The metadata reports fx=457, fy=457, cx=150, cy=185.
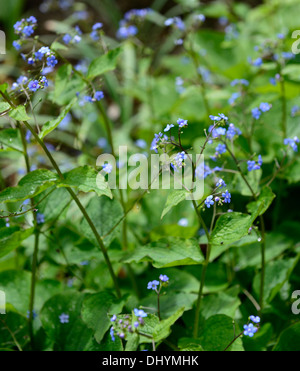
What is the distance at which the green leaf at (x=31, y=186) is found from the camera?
170 cm

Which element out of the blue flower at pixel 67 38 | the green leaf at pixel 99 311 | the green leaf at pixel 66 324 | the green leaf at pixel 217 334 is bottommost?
the green leaf at pixel 66 324

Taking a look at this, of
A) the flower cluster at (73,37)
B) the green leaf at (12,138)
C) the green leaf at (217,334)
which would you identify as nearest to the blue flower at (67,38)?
the flower cluster at (73,37)

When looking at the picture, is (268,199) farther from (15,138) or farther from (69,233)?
(69,233)

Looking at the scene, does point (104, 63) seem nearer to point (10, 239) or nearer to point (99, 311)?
point (10, 239)

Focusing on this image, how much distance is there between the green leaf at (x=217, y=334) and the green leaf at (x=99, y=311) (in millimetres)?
387

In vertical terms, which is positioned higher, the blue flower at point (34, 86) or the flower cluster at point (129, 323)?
the blue flower at point (34, 86)

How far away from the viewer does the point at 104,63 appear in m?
2.11

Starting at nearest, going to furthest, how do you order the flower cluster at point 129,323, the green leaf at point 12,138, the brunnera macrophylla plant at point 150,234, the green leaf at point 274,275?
the flower cluster at point 129,323 → the brunnera macrophylla plant at point 150,234 → the green leaf at point 12,138 → the green leaf at point 274,275

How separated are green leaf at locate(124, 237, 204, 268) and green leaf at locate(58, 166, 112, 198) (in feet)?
1.19

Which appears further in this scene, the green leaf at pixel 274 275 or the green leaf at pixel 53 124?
the green leaf at pixel 274 275

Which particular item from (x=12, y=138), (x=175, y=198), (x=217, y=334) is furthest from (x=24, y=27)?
(x=217, y=334)

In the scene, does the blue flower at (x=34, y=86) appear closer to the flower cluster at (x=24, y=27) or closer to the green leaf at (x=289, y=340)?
the flower cluster at (x=24, y=27)

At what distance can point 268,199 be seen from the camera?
73.2 inches
